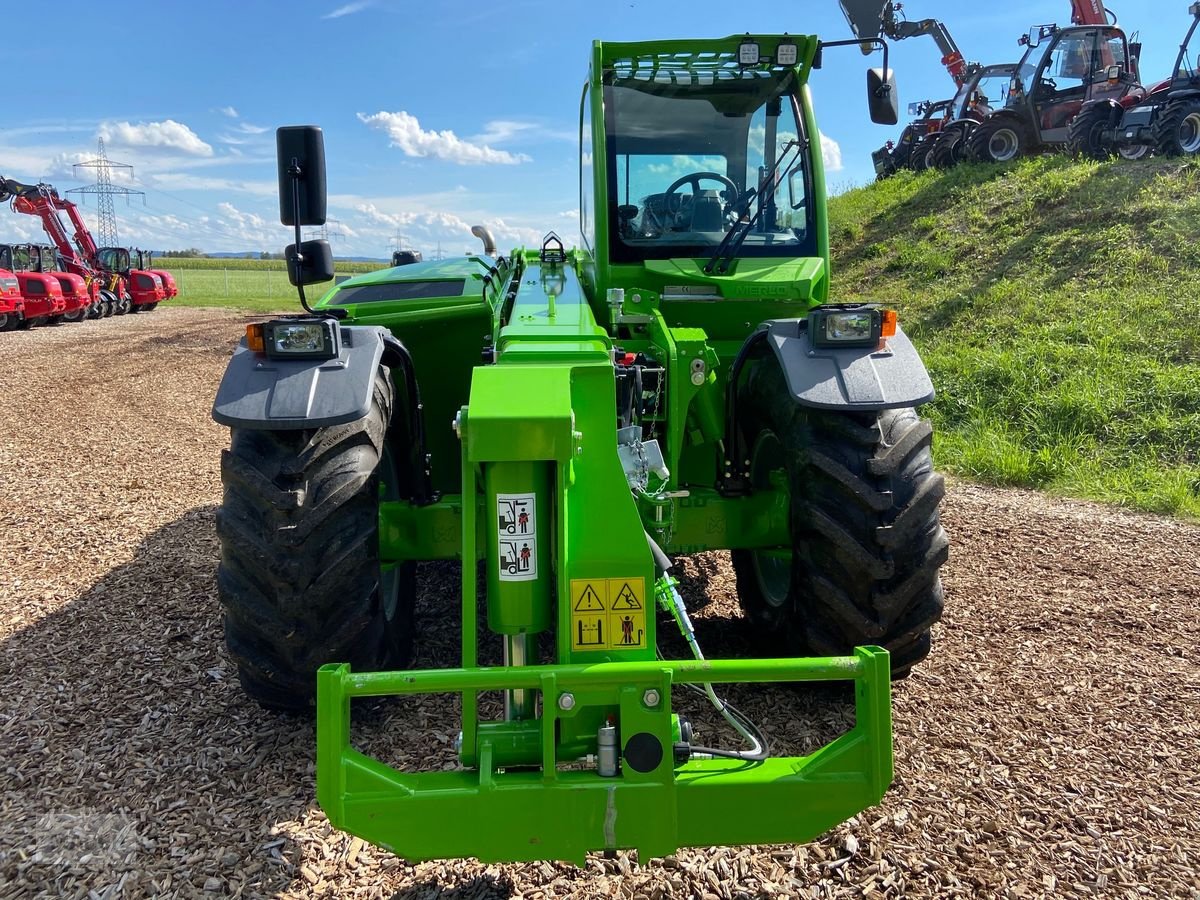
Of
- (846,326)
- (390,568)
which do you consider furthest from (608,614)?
(390,568)

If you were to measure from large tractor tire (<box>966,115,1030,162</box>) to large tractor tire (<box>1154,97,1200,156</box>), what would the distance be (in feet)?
10.0

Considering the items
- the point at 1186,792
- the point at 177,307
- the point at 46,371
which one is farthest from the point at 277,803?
the point at 177,307

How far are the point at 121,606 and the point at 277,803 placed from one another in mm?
2157

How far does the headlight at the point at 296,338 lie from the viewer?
9.84ft

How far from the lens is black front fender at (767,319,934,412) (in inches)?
116

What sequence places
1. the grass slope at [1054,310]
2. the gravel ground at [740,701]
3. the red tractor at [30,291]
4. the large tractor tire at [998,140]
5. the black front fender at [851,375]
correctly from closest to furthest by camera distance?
the gravel ground at [740,701]
the black front fender at [851,375]
the grass slope at [1054,310]
the large tractor tire at [998,140]
the red tractor at [30,291]

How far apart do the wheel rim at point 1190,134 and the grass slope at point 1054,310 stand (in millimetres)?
650

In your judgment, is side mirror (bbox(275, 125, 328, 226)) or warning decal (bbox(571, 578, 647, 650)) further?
side mirror (bbox(275, 125, 328, 226))

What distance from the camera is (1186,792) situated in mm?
2924

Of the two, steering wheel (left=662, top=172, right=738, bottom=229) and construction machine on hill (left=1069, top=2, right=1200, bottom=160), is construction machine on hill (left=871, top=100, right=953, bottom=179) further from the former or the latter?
steering wheel (left=662, top=172, right=738, bottom=229)

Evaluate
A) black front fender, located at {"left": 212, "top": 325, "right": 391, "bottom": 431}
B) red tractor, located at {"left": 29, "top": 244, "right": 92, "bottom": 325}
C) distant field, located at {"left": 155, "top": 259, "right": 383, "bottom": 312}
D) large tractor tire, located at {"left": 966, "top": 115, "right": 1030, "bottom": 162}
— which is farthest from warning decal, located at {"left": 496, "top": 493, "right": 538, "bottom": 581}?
red tractor, located at {"left": 29, "top": 244, "right": 92, "bottom": 325}

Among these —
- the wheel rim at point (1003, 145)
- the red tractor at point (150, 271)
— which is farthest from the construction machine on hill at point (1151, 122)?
the red tractor at point (150, 271)

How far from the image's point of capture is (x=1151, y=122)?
13.6 metres

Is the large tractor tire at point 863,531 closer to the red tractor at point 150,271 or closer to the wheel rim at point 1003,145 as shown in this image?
the wheel rim at point 1003,145
